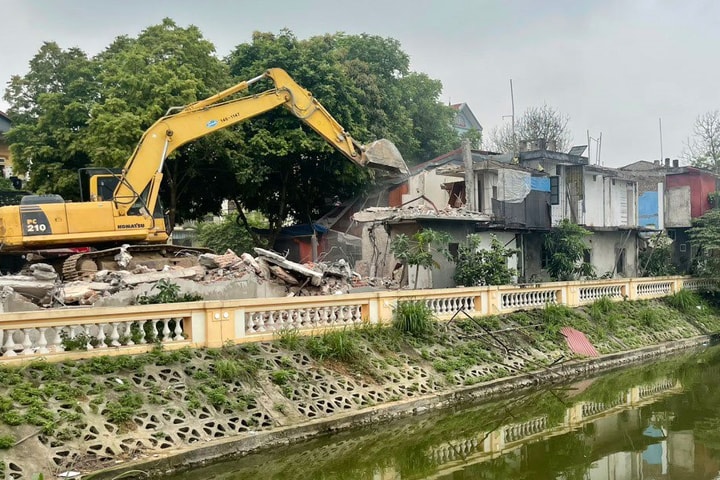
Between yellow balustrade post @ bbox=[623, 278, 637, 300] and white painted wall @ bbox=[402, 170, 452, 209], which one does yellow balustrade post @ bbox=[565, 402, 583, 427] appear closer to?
yellow balustrade post @ bbox=[623, 278, 637, 300]

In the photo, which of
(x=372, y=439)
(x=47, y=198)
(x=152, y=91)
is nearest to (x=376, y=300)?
(x=372, y=439)

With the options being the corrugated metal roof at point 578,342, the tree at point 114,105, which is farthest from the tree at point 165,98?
the corrugated metal roof at point 578,342

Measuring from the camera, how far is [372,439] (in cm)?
941

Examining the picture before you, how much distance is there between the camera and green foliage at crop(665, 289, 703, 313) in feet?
70.8

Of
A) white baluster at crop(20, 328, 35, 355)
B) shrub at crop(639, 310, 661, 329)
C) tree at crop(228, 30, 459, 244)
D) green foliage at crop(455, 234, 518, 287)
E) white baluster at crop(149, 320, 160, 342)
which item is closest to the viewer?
white baluster at crop(20, 328, 35, 355)

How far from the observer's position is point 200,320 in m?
9.66

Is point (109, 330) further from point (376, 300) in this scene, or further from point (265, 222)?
point (265, 222)

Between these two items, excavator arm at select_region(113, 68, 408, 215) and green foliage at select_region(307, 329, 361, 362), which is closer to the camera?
green foliage at select_region(307, 329, 361, 362)

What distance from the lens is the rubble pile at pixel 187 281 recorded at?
458 inches

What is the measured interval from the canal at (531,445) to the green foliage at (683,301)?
8.98 m

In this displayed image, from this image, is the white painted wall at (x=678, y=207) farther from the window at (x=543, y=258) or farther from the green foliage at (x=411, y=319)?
the green foliage at (x=411, y=319)

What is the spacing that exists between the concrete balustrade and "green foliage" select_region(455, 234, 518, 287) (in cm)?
349

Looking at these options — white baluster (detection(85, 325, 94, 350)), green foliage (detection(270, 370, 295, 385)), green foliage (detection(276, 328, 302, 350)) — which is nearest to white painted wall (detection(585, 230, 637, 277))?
green foliage (detection(276, 328, 302, 350))

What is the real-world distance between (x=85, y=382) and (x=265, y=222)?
96.6ft
